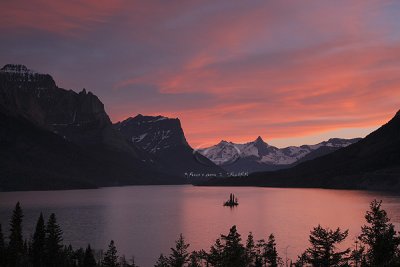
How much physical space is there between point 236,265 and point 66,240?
355ft

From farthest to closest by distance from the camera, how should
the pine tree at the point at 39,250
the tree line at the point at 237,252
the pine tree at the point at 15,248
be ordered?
the pine tree at the point at 39,250 → the pine tree at the point at 15,248 → the tree line at the point at 237,252

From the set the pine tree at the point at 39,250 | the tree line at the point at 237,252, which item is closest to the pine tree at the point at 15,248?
the tree line at the point at 237,252

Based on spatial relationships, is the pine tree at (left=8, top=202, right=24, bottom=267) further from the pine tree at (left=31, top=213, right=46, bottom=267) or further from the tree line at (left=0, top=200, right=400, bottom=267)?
the pine tree at (left=31, top=213, right=46, bottom=267)

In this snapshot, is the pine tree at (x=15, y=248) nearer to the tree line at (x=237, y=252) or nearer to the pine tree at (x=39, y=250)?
the tree line at (x=237, y=252)

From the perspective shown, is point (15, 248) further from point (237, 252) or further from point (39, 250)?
point (237, 252)

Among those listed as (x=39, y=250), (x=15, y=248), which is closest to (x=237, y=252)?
(x=39, y=250)

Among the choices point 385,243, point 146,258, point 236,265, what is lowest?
point 146,258

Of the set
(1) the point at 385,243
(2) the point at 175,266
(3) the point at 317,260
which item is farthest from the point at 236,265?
(1) the point at 385,243

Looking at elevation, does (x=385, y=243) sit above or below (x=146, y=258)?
above

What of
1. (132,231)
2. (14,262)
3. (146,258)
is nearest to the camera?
(14,262)

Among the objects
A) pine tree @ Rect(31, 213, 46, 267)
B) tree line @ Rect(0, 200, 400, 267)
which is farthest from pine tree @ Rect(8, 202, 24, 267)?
pine tree @ Rect(31, 213, 46, 267)

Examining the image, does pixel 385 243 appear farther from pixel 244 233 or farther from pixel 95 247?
pixel 244 233

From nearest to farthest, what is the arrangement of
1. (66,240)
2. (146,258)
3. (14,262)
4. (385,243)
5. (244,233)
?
(385,243)
(14,262)
(146,258)
(66,240)
(244,233)

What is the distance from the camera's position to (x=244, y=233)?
186 metres
